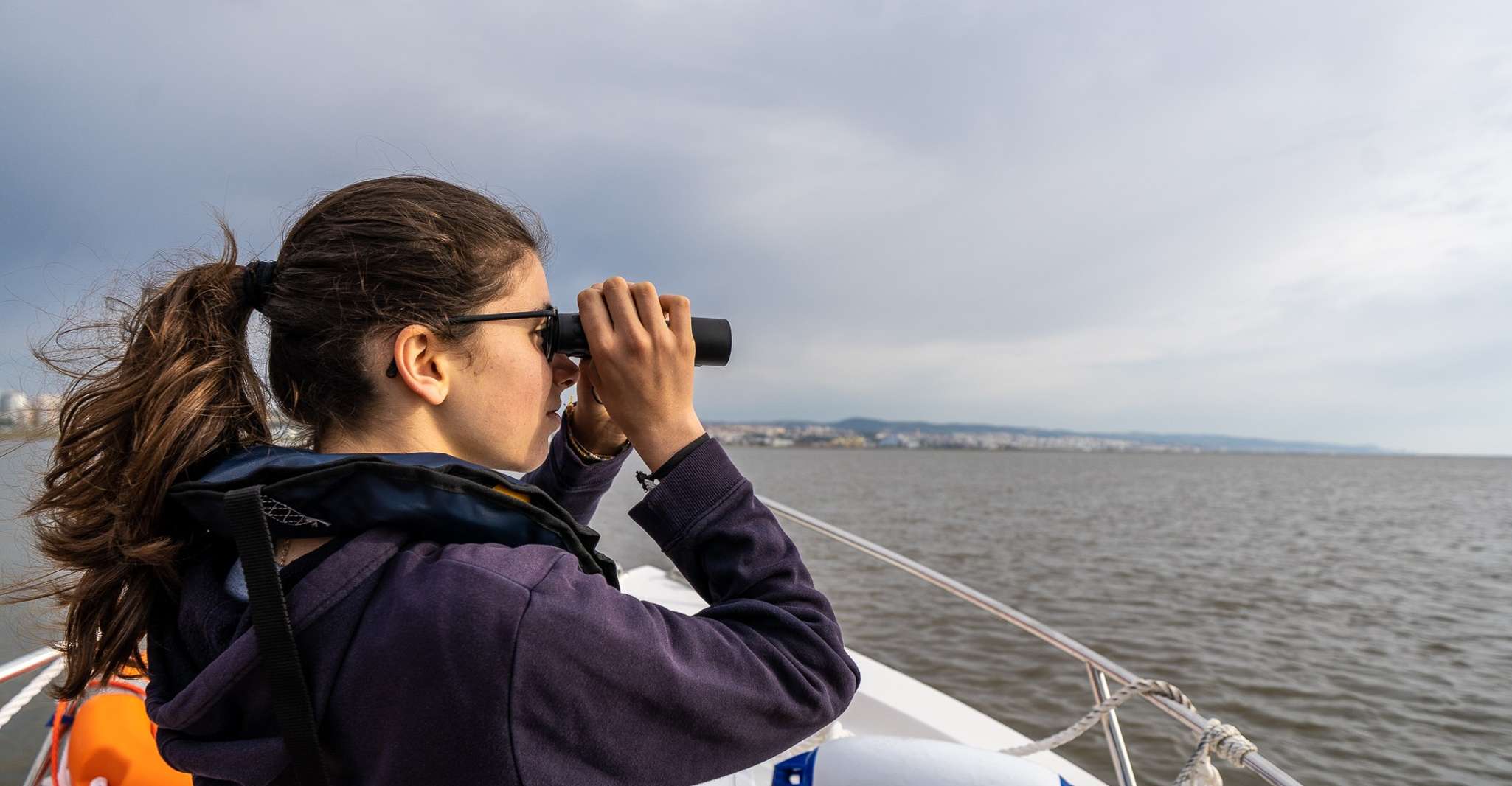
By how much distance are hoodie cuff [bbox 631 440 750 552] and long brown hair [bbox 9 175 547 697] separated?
32 cm

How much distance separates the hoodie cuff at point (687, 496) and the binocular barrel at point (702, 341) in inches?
5.9

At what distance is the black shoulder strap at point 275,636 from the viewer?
2.33 feet

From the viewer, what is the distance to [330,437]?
3.25ft

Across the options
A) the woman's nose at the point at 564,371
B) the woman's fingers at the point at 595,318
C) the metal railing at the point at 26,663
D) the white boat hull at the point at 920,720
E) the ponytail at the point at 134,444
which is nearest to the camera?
the ponytail at the point at 134,444

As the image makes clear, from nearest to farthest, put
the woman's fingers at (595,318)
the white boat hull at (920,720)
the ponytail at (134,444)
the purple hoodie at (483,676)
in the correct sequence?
Result: the purple hoodie at (483,676) < the ponytail at (134,444) < the woman's fingers at (595,318) < the white boat hull at (920,720)

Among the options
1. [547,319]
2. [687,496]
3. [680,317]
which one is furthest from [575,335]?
[687,496]

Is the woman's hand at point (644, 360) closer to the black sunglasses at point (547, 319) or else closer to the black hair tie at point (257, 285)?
the black sunglasses at point (547, 319)

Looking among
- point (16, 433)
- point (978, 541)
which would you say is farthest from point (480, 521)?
point (978, 541)

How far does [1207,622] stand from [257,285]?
9.44 m

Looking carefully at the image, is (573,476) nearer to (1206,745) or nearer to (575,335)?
(575,335)

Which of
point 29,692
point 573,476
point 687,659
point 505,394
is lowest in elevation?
point 29,692

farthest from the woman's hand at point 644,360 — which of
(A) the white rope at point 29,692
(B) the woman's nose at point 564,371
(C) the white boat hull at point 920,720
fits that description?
(C) the white boat hull at point 920,720

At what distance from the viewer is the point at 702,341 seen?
108 centimetres

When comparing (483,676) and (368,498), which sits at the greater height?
(368,498)
